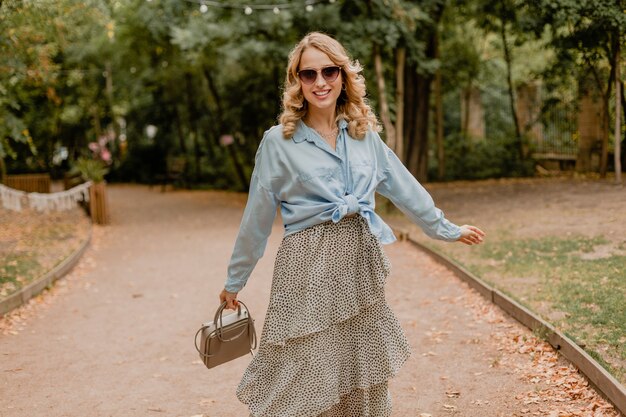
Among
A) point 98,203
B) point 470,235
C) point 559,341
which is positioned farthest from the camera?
point 98,203

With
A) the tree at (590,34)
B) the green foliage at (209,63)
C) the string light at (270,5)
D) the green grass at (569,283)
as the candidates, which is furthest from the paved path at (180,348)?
the string light at (270,5)

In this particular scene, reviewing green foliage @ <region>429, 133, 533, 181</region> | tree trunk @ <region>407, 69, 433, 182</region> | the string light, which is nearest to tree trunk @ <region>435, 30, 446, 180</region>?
green foliage @ <region>429, 133, 533, 181</region>

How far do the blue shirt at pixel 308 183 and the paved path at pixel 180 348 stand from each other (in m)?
1.94

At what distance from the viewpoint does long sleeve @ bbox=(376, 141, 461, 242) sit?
3352 mm

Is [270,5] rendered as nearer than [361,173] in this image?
No

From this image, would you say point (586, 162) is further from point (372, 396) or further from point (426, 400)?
point (372, 396)

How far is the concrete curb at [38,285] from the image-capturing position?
8.09 meters

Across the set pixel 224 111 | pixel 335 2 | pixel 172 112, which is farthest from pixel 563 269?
pixel 172 112

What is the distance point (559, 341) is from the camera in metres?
5.41

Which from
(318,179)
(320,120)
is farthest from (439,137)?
(318,179)

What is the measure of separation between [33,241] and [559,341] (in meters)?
10.8

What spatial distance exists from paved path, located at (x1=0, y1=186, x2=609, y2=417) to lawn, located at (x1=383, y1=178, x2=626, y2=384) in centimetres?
44

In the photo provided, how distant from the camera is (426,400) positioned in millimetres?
4871

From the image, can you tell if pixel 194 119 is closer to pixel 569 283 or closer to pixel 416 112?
pixel 416 112
